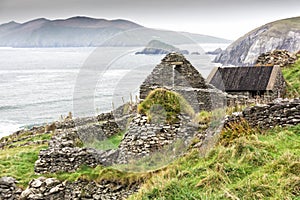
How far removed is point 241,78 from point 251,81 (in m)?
0.75

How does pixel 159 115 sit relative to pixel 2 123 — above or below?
above

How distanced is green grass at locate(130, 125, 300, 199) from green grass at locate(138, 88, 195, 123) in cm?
325

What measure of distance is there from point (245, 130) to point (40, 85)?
265 feet

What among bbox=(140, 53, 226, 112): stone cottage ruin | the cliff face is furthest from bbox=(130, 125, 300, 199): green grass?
the cliff face

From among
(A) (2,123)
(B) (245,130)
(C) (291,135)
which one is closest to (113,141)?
Result: (B) (245,130)

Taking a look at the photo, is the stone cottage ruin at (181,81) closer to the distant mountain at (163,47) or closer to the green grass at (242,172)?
the distant mountain at (163,47)

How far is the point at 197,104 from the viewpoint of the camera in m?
19.0

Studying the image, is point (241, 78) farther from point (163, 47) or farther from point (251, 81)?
point (163, 47)

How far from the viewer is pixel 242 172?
9.09 m

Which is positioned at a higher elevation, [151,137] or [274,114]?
[274,114]

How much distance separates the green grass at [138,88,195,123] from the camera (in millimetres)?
14711

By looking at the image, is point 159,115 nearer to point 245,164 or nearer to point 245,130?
point 245,130

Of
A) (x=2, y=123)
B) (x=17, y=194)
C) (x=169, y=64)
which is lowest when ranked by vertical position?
(x=2, y=123)

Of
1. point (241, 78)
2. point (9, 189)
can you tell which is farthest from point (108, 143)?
point (241, 78)
